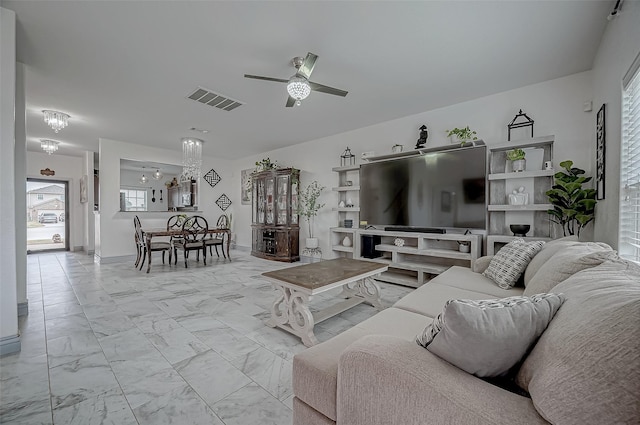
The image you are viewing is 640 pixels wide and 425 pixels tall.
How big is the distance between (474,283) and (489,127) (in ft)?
7.52

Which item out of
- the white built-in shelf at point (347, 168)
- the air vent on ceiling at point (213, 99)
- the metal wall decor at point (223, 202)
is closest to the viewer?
the air vent on ceiling at point (213, 99)

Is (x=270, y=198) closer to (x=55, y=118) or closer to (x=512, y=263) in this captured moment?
(x=55, y=118)

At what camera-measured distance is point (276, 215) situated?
5.88 metres

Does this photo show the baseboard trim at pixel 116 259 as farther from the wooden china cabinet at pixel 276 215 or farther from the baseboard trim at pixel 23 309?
the baseboard trim at pixel 23 309

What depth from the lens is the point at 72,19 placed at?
2047mm

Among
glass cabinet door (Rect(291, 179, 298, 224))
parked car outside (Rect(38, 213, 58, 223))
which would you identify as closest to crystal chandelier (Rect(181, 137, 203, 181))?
glass cabinet door (Rect(291, 179, 298, 224))

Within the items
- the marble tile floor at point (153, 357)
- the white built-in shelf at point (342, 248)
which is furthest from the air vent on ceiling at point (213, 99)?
the white built-in shelf at point (342, 248)

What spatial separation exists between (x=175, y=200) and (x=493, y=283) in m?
6.88

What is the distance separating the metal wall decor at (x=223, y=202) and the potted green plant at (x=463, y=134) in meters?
5.93

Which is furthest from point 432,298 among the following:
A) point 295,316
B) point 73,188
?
point 73,188

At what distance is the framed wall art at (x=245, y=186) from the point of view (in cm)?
716

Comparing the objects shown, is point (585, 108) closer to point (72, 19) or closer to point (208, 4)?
point (208, 4)

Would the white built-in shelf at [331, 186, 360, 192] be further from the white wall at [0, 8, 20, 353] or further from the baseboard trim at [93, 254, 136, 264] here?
the baseboard trim at [93, 254, 136, 264]

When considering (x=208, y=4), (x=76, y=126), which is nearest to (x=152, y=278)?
(x=76, y=126)
